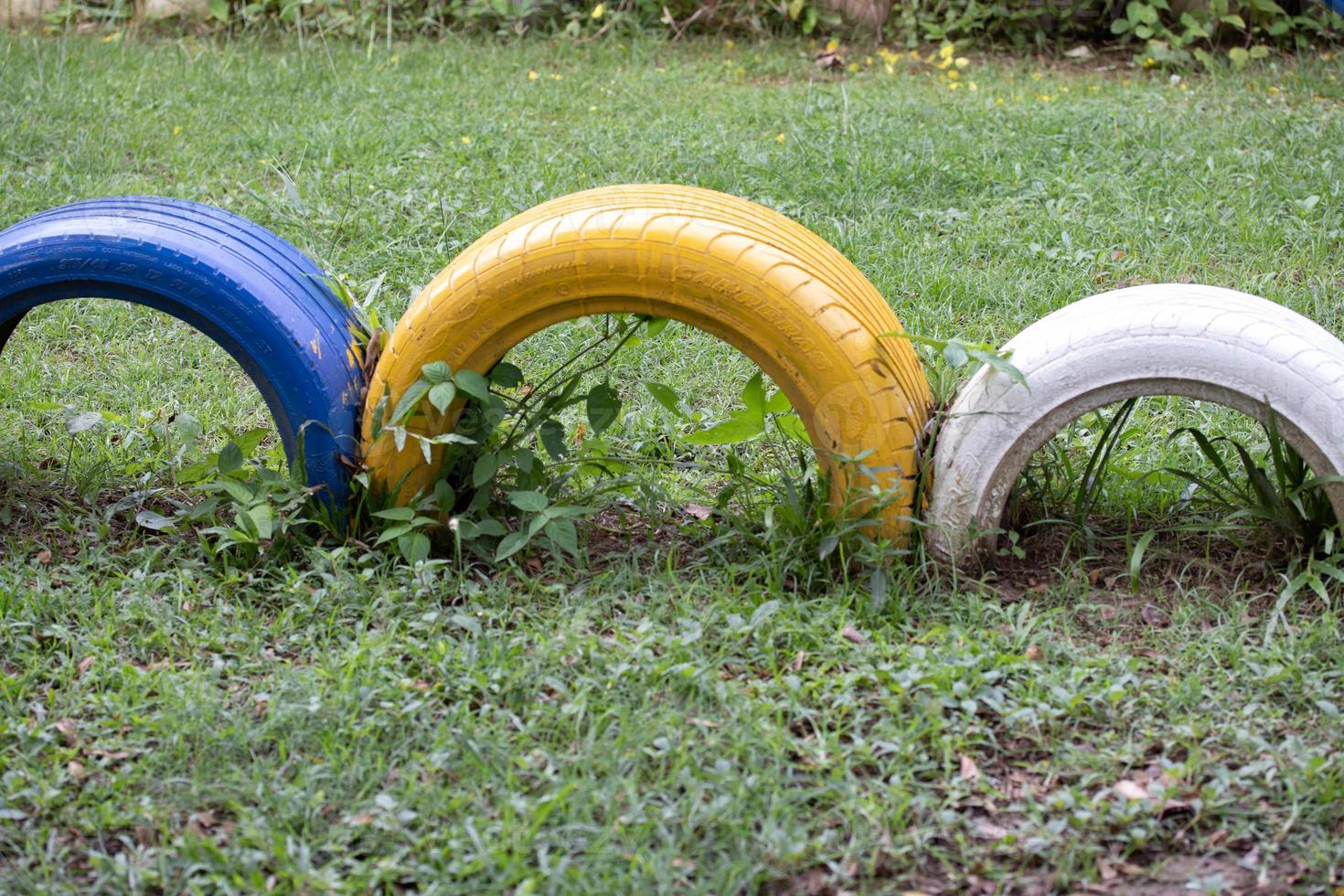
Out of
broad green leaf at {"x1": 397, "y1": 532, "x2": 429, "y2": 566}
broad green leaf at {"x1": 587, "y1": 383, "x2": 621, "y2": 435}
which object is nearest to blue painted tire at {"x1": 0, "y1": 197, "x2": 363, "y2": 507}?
broad green leaf at {"x1": 397, "y1": 532, "x2": 429, "y2": 566}

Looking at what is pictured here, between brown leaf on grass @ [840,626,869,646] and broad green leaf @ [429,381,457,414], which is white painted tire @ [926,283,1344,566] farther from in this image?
broad green leaf @ [429,381,457,414]

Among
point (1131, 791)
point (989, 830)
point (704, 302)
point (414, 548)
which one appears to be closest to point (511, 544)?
point (414, 548)

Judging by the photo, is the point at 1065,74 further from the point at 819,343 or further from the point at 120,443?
the point at 120,443

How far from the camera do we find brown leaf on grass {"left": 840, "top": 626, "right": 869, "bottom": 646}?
3.14m

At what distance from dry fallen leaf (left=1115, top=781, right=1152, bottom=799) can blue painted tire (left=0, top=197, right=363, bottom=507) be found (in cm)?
202

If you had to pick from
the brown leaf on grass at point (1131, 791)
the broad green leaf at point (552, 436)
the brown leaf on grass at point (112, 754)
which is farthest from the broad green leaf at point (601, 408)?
the brown leaf on grass at point (1131, 791)

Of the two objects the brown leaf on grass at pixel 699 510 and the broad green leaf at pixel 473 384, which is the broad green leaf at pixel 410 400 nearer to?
the broad green leaf at pixel 473 384

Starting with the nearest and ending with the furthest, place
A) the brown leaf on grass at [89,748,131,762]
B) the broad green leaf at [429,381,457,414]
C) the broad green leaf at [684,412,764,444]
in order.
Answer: the brown leaf on grass at [89,748,131,762] → the broad green leaf at [429,381,457,414] → the broad green leaf at [684,412,764,444]

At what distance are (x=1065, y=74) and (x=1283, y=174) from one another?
217 centimetres

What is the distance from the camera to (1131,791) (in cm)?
265

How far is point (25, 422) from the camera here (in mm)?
4355

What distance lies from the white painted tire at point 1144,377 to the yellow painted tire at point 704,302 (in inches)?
6.6

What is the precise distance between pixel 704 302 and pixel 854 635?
2.86 ft

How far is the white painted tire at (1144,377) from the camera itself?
3104 mm
